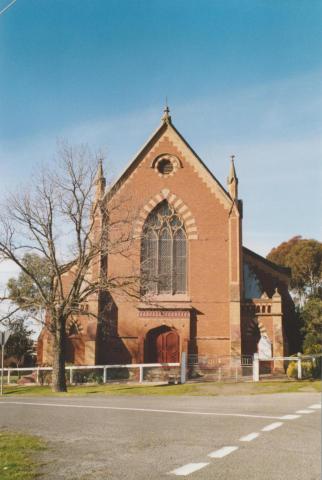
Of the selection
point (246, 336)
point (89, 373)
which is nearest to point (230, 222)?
point (246, 336)

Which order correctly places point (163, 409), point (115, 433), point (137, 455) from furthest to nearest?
point (163, 409)
point (115, 433)
point (137, 455)

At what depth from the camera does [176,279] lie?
33.2m

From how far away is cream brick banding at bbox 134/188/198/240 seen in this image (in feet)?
109

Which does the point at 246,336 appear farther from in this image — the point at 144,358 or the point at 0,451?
the point at 0,451

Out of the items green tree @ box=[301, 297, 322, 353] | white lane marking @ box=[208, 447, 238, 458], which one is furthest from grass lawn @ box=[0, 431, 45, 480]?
green tree @ box=[301, 297, 322, 353]

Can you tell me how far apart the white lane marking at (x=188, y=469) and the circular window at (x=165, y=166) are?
28.1 metres

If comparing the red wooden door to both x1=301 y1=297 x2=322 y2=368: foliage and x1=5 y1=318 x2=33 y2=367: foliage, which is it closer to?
x1=301 y1=297 x2=322 y2=368: foliage

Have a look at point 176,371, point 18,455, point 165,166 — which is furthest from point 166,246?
point 18,455

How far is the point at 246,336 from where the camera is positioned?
32.2 meters

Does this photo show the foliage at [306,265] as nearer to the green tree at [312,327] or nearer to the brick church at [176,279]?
the green tree at [312,327]

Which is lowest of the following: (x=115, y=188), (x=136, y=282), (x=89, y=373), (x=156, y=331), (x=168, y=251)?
(x=89, y=373)

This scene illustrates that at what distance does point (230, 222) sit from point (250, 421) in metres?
22.8

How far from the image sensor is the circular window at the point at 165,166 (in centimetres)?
3431

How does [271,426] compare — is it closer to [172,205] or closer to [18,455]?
[18,455]
